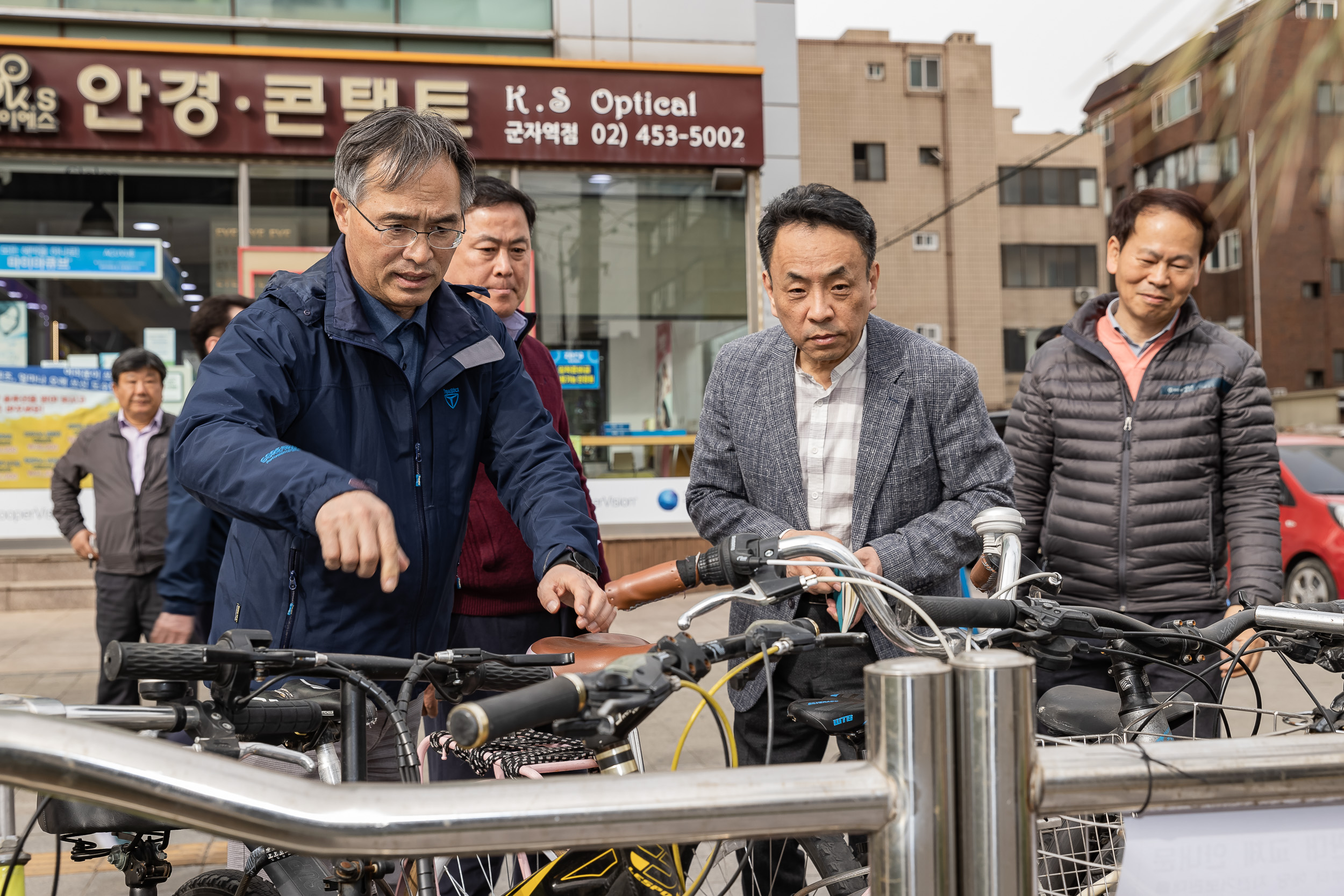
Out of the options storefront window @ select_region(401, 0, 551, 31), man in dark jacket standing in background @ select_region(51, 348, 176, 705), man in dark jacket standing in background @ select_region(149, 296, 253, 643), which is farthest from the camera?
storefront window @ select_region(401, 0, 551, 31)

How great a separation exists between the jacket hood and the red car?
6906 mm

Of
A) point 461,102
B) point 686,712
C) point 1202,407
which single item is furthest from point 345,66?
point 1202,407

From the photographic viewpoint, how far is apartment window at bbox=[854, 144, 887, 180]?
2908 cm

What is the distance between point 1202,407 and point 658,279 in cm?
781

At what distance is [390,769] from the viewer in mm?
2270

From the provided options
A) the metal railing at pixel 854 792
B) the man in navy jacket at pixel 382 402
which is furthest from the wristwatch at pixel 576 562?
the metal railing at pixel 854 792

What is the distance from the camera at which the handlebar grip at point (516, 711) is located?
93cm

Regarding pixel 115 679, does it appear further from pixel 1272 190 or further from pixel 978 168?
pixel 978 168

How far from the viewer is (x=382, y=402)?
208 cm

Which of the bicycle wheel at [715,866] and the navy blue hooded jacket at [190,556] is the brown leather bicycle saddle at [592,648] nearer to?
the bicycle wheel at [715,866]

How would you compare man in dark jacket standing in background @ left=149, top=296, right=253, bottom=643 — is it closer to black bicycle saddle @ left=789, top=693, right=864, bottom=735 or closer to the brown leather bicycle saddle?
the brown leather bicycle saddle

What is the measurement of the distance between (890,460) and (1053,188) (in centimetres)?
3330

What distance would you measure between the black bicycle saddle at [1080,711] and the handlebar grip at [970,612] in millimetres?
367

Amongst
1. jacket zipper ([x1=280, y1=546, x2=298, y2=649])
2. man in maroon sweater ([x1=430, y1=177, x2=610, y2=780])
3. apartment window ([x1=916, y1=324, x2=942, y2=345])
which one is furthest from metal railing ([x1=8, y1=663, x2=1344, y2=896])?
apartment window ([x1=916, y1=324, x2=942, y2=345])
